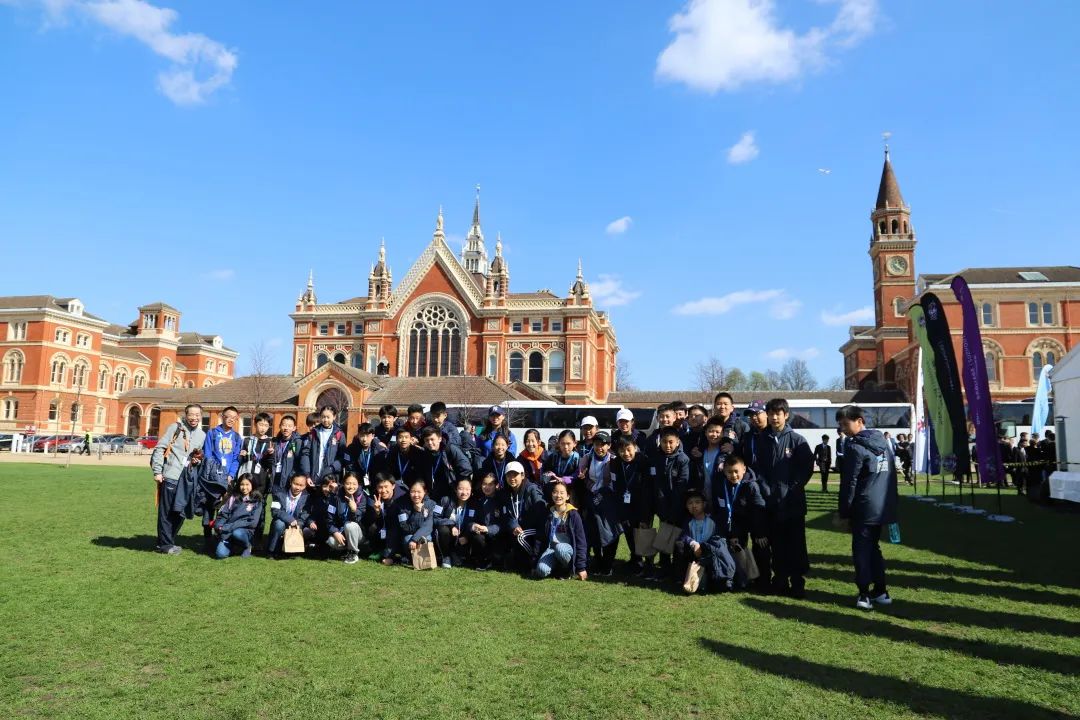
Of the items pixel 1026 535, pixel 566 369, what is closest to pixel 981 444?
pixel 1026 535

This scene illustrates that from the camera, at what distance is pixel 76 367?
69.0 meters

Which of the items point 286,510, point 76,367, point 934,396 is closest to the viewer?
point 286,510

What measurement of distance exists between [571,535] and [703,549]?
1.57m

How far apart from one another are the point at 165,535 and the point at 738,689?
25.8 feet

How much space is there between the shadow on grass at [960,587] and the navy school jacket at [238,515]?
7309mm

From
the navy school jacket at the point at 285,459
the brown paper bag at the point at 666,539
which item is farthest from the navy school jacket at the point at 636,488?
the navy school jacket at the point at 285,459

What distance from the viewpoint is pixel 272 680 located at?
4.52 metres

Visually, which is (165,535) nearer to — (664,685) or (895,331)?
(664,685)

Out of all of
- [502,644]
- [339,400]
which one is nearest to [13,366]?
[339,400]

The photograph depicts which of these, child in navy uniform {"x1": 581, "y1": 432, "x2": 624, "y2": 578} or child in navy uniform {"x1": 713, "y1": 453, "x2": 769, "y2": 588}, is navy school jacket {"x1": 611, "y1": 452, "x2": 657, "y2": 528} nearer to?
child in navy uniform {"x1": 581, "y1": 432, "x2": 624, "y2": 578}

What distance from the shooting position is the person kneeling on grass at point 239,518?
8898 millimetres

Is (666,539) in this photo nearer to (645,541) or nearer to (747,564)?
(645,541)

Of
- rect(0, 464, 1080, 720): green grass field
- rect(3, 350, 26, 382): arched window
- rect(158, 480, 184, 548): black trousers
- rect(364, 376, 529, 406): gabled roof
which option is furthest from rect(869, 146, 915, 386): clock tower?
A: rect(3, 350, 26, 382): arched window

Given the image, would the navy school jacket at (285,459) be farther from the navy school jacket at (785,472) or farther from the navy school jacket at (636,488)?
the navy school jacket at (785,472)
